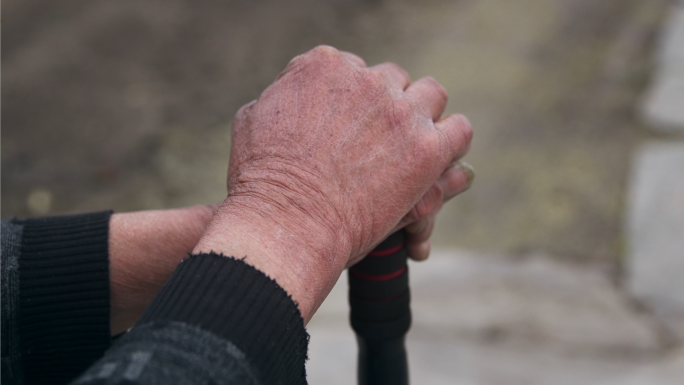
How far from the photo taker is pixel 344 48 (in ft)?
10.3

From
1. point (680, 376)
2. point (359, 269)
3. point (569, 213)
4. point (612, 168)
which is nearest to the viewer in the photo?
point (359, 269)

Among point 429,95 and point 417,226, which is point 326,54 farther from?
point 417,226

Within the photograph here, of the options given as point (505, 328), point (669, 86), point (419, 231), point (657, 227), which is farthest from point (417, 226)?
point (669, 86)

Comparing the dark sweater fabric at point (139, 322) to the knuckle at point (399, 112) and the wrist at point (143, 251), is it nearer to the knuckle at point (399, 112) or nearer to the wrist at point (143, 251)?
the wrist at point (143, 251)

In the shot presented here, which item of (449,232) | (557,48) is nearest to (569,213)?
(449,232)

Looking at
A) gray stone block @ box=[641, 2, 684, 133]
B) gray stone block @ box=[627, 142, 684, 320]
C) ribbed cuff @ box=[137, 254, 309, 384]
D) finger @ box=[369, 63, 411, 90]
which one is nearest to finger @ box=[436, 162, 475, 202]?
finger @ box=[369, 63, 411, 90]

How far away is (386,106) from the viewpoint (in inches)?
31.1

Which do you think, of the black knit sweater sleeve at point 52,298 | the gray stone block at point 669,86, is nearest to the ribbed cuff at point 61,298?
the black knit sweater sleeve at point 52,298

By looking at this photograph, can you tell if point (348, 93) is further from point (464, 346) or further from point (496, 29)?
point (496, 29)

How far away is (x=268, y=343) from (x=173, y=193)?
6.59 feet

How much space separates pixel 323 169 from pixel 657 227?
1750 mm

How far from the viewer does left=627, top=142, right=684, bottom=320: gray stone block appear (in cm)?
182

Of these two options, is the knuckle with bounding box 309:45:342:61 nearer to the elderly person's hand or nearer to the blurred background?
the elderly person's hand

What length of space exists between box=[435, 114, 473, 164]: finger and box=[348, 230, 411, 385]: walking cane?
0.50 feet
